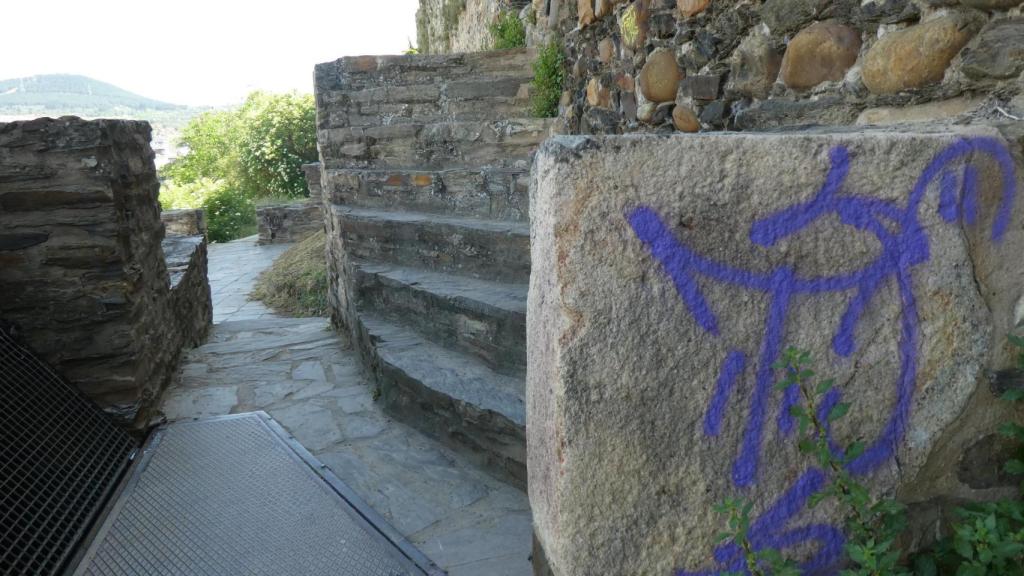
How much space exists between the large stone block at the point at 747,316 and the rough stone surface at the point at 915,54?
254mm

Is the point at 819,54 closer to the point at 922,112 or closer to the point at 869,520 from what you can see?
the point at 922,112

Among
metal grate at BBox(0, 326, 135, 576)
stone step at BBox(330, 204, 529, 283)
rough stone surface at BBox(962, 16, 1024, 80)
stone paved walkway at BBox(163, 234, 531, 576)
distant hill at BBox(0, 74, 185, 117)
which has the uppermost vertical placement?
distant hill at BBox(0, 74, 185, 117)

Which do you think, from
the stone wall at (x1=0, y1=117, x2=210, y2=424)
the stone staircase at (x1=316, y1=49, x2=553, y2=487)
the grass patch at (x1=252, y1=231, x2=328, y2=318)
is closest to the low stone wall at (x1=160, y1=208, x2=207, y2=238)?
the grass patch at (x1=252, y1=231, x2=328, y2=318)

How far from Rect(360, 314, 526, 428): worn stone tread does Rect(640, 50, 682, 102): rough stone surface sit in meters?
1.13

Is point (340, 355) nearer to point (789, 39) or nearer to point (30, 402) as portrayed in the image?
point (30, 402)

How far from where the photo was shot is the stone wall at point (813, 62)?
1.42 m

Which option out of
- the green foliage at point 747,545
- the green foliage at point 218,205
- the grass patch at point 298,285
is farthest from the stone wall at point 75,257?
the green foliage at point 218,205

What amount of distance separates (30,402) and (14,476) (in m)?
0.41

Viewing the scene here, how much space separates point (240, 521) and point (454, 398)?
0.80 meters

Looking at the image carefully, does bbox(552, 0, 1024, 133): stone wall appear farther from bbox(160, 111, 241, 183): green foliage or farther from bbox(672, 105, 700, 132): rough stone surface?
bbox(160, 111, 241, 183): green foliage

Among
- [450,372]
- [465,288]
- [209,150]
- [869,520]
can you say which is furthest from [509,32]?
[209,150]

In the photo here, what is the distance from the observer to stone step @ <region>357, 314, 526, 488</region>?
7.84ft

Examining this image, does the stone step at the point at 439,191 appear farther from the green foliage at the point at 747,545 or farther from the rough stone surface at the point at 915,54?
the green foliage at the point at 747,545

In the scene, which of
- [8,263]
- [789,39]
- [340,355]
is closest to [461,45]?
[340,355]
